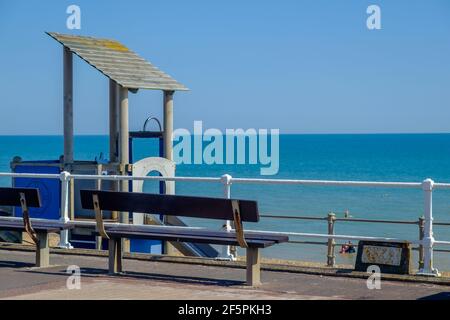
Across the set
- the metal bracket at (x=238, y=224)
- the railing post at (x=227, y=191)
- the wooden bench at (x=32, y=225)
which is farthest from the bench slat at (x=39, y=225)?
the metal bracket at (x=238, y=224)

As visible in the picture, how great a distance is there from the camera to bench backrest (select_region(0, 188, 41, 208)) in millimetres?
11039

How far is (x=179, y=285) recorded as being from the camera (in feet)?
32.2

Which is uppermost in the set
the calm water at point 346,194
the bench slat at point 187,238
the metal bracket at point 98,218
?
the metal bracket at point 98,218

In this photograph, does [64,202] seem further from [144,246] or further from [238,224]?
[144,246]

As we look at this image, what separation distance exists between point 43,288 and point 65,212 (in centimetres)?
269

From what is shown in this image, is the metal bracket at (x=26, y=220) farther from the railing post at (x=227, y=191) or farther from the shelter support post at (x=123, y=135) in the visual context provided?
the shelter support post at (x=123, y=135)

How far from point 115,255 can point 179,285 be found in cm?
108

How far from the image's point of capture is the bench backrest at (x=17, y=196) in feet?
36.2

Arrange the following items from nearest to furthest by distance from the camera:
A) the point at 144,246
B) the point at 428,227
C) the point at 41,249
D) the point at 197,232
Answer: the point at 428,227 < the point at 197,232 < the point at 41,249 < the point at 144,246

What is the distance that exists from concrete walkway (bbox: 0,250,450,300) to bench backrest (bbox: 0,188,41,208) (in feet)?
2.40

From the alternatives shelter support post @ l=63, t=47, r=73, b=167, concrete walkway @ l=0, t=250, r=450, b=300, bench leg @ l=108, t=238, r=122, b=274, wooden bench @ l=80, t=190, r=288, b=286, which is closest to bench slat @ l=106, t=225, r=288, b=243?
wooden bench @ l=80, t=190, r=288, b=286

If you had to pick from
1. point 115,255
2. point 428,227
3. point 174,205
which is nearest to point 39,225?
point 115,255

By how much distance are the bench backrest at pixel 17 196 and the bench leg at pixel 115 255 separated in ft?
3.64
